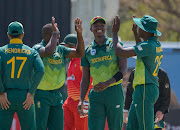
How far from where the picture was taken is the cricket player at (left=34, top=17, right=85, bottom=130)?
265 inches

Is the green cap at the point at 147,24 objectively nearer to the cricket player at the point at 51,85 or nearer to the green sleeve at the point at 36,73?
the cricket player at the point at 51,85

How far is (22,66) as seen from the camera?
6.17 metres

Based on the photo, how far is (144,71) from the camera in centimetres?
608

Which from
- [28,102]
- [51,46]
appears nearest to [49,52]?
[51,46]

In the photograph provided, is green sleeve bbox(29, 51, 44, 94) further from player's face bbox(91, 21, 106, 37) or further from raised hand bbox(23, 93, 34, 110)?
player's face bbox(91, 21, 106, 37)

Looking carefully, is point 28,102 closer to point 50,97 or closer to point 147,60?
point 50,97

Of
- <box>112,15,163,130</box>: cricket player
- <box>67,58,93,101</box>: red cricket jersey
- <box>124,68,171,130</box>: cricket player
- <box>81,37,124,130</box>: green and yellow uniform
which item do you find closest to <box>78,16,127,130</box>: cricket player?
<box>81,37,124,130</box>: green and yellow uniform

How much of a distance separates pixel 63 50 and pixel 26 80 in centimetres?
101

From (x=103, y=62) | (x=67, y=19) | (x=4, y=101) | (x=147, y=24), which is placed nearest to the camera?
(x=4, y=101)

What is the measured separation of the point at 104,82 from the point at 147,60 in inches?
26.2

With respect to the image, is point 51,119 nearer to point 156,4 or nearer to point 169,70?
point 169,70

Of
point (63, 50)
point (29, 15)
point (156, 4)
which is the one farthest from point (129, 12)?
point (63, 50)

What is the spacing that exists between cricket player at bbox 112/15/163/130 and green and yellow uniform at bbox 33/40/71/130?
1142mm

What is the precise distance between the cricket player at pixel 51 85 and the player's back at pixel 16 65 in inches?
22.2
